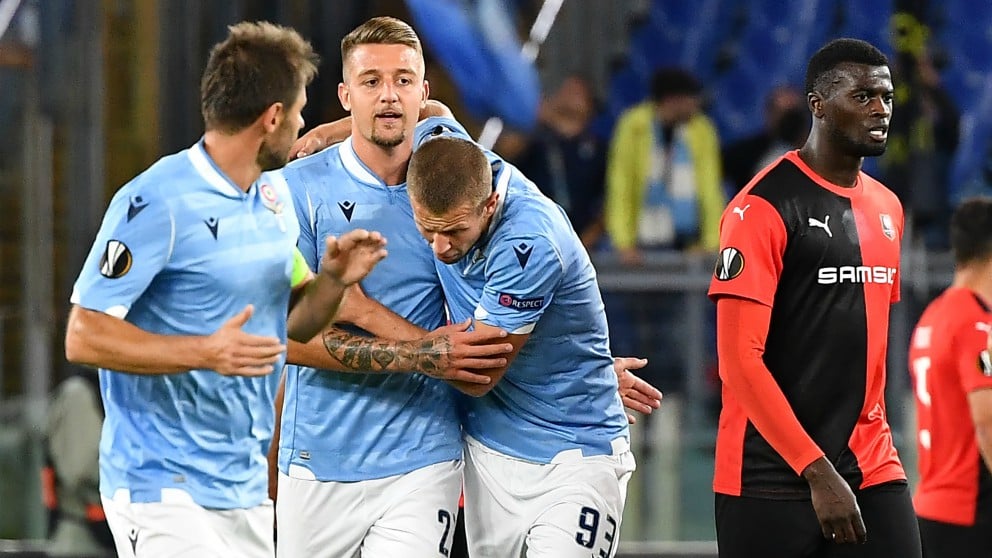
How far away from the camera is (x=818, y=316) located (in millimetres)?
4219

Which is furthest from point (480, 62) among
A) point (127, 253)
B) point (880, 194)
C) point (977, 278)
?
point (127, 253)

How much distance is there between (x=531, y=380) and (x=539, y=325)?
17 centimetres

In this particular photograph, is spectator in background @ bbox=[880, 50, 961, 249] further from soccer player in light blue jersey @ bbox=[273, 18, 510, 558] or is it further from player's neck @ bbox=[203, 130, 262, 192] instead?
player's neck @ bbox=[203, 130, 262, 192]

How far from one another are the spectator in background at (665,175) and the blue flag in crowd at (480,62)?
646 millimetres

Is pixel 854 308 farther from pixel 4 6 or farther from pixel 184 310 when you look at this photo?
pixel 4 6

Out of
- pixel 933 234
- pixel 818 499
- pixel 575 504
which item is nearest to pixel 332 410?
pixel 575 504

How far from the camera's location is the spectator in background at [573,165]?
9.24m

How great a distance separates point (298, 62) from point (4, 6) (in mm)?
6326

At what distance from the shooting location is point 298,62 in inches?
148

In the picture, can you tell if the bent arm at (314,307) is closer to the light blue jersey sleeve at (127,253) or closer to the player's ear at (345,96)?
the light blue jersey sleeve at (127,253)

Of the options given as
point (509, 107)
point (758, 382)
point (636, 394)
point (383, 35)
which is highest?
point (509, 107)

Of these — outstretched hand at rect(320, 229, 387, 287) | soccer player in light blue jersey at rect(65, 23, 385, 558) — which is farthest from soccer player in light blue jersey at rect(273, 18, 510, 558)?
soccer player in light blue jersey at rect(65, 23, 385, 558)

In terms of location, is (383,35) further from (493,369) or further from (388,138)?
(493,369)

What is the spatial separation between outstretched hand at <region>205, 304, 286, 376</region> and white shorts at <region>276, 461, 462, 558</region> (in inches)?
41.2
